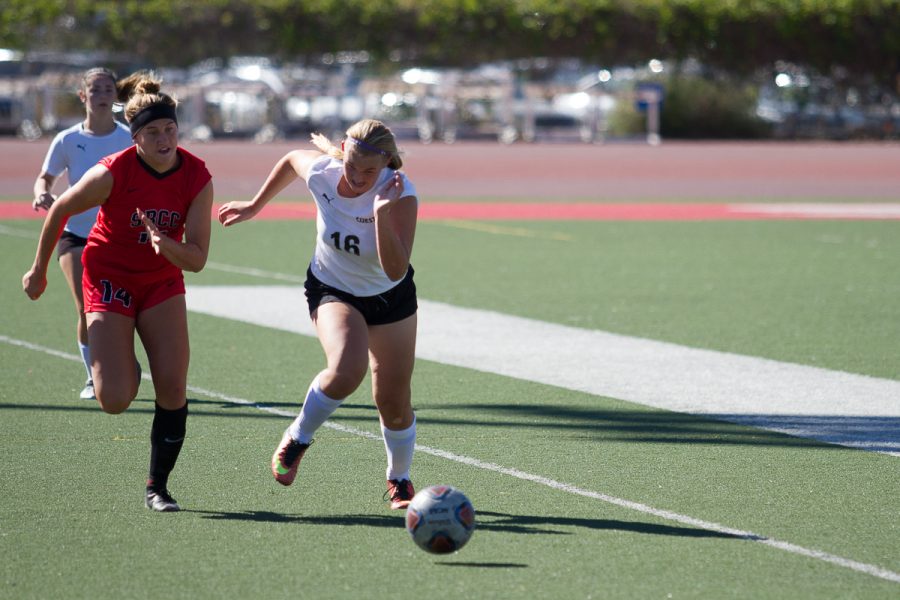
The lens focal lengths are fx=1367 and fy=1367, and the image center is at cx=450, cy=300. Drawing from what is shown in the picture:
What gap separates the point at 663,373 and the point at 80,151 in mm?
4412

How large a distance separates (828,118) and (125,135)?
30046 mm

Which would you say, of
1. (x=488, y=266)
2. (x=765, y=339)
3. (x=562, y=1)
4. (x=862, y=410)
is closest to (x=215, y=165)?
(x=562, y=1)

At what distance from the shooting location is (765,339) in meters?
11.5

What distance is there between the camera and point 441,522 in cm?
560

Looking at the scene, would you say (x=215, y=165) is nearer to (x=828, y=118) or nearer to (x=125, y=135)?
(x=828, y=118)

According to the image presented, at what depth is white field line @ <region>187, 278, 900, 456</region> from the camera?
28.0ft

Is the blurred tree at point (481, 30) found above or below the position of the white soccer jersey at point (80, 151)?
above

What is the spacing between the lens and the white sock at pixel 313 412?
248 inches

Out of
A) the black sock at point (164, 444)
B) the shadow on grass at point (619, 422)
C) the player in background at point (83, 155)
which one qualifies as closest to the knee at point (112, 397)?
the black sock at point (164, 444)

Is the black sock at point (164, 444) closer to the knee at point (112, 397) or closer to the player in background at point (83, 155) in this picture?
the knee at point (112, 397)

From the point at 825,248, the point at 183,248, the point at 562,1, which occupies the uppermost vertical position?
the point at 562,1

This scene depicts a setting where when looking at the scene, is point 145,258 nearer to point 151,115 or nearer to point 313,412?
point 151,115

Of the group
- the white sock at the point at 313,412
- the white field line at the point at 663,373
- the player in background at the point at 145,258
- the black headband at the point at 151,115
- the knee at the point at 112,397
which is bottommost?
the white field line at the point at 663,373

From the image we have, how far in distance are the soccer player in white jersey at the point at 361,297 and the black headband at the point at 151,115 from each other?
0.70m
